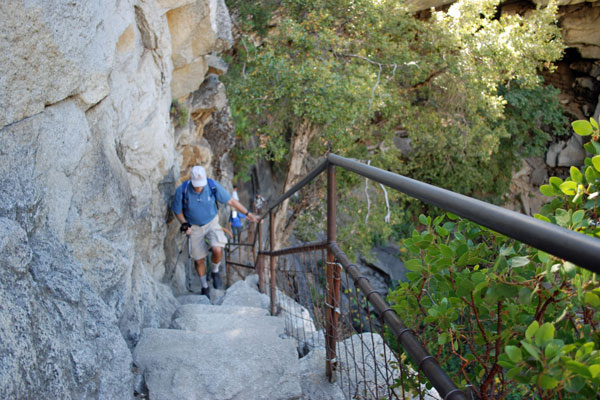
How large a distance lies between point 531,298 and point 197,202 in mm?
4997

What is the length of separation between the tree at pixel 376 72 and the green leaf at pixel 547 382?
7271mm

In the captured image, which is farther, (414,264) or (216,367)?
(216,367)

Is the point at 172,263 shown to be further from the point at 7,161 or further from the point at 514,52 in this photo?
the point at 514,52

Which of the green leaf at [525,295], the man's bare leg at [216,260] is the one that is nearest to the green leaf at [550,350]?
the green leaf at [525,295]

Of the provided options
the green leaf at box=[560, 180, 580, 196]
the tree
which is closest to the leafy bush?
the green leaf at box=[560, 180, 580, 196]

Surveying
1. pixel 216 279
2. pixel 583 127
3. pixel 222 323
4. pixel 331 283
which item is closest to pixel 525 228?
pixel 583 127

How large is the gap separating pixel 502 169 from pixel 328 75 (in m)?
9.42

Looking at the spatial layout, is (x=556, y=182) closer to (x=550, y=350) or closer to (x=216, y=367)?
(x=550, y=350)

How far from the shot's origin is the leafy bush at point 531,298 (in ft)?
2.32

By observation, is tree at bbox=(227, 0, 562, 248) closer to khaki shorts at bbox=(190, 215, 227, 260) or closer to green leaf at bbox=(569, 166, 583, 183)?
khaki shorts at bbox=(190, 215, 227, 260)

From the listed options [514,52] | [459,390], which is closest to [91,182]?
[459,390]

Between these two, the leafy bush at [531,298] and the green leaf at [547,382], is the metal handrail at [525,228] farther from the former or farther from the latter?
the green leaf at [547,382]

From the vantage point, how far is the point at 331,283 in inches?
90.2

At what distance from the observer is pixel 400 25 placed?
32.9 feet
